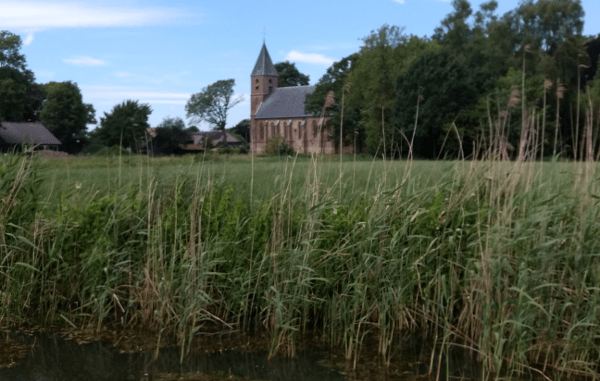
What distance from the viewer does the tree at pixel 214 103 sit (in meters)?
82.0

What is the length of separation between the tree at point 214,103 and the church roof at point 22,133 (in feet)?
94.5

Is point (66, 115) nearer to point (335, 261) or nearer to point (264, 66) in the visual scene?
point (264, 66)

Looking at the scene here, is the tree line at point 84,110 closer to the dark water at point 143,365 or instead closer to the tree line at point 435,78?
the tree line at point 435,78

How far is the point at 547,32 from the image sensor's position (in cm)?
4538

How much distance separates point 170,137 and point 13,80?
10898 millimetres

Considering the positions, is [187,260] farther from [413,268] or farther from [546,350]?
[546,350]

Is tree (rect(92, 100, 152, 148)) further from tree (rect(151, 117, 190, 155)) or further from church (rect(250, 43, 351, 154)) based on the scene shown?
church (rect(250, 43, 351, 154))

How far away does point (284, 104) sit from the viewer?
8825cm

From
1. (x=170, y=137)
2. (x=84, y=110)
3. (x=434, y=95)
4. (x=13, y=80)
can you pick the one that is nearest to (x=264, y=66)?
(x=84, y=110)

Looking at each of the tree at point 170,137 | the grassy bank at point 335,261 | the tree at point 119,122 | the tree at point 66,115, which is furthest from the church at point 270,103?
the grassy bank at point 335,261

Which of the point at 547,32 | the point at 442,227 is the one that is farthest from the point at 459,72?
the point at 442,227

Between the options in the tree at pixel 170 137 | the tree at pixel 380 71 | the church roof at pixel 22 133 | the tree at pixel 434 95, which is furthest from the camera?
the tree at pixel 380 71

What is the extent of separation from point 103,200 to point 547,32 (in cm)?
4491

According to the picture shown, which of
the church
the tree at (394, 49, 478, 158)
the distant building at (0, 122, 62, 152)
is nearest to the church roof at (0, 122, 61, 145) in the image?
the distant building at (0, 122, 62, 152)
